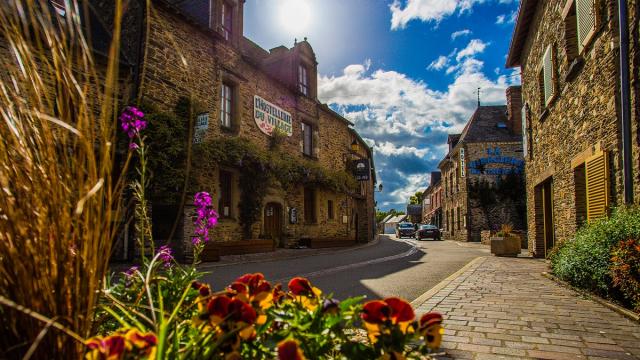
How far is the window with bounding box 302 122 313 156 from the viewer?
700 inches

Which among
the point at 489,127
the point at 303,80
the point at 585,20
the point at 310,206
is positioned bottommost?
the point at 310,206

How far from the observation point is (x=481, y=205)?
25.1 metres

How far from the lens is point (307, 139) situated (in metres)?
18.2

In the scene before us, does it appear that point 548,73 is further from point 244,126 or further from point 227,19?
point 227,19

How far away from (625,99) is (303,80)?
1387 cm

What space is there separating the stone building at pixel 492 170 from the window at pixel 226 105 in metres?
17.2

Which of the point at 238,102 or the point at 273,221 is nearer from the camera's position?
the point at 238,102

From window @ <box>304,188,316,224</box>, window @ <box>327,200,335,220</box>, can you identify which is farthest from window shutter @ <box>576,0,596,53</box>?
window @ <box>327,200,335,220</box>

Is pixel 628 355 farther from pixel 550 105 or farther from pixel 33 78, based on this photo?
pixel 550 105

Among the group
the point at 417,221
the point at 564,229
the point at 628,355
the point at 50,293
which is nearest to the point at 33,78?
the point at 50,293

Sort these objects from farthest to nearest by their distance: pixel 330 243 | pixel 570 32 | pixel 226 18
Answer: pixel 330 243 < pixel 226 18 < pixel 570 32

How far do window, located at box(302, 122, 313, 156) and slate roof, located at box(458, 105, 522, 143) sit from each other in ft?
40.9

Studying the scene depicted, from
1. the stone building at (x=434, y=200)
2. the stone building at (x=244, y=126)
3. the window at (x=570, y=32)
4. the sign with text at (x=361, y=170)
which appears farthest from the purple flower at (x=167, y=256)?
the stone building at (x=434, y=200)

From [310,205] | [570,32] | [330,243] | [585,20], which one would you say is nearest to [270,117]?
[310,205]
